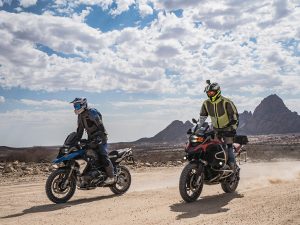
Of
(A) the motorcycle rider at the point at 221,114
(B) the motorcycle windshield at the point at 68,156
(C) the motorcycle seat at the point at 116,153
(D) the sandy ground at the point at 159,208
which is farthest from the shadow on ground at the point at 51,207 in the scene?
(A) the motorcycle rider at the point at 221,114

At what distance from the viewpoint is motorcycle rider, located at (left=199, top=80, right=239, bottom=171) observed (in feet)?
32.8

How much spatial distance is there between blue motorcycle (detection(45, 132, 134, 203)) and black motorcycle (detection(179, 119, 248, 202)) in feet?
8.37

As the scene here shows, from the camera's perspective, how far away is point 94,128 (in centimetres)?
1062

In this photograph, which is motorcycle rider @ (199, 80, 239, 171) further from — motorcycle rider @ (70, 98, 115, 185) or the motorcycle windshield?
the motorcycle windshield

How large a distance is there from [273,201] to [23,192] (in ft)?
23.0

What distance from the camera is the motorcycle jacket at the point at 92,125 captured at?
34.3 feet

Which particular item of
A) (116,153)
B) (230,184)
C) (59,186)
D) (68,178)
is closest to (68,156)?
(68,178)

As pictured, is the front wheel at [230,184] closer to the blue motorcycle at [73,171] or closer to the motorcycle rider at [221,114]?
the motorcycle rider at [221,114]

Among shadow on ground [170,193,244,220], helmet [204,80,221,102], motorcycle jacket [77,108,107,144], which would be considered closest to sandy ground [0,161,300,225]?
shadow on ground [170,193,244,220]

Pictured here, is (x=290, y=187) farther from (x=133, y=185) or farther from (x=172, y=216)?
(x=133, y=185)

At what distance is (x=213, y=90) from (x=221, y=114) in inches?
26.6

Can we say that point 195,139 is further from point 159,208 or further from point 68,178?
point 68,178

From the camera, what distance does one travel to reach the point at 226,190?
1034 centimetres

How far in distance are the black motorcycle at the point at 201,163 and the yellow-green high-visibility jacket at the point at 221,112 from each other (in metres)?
0.63
